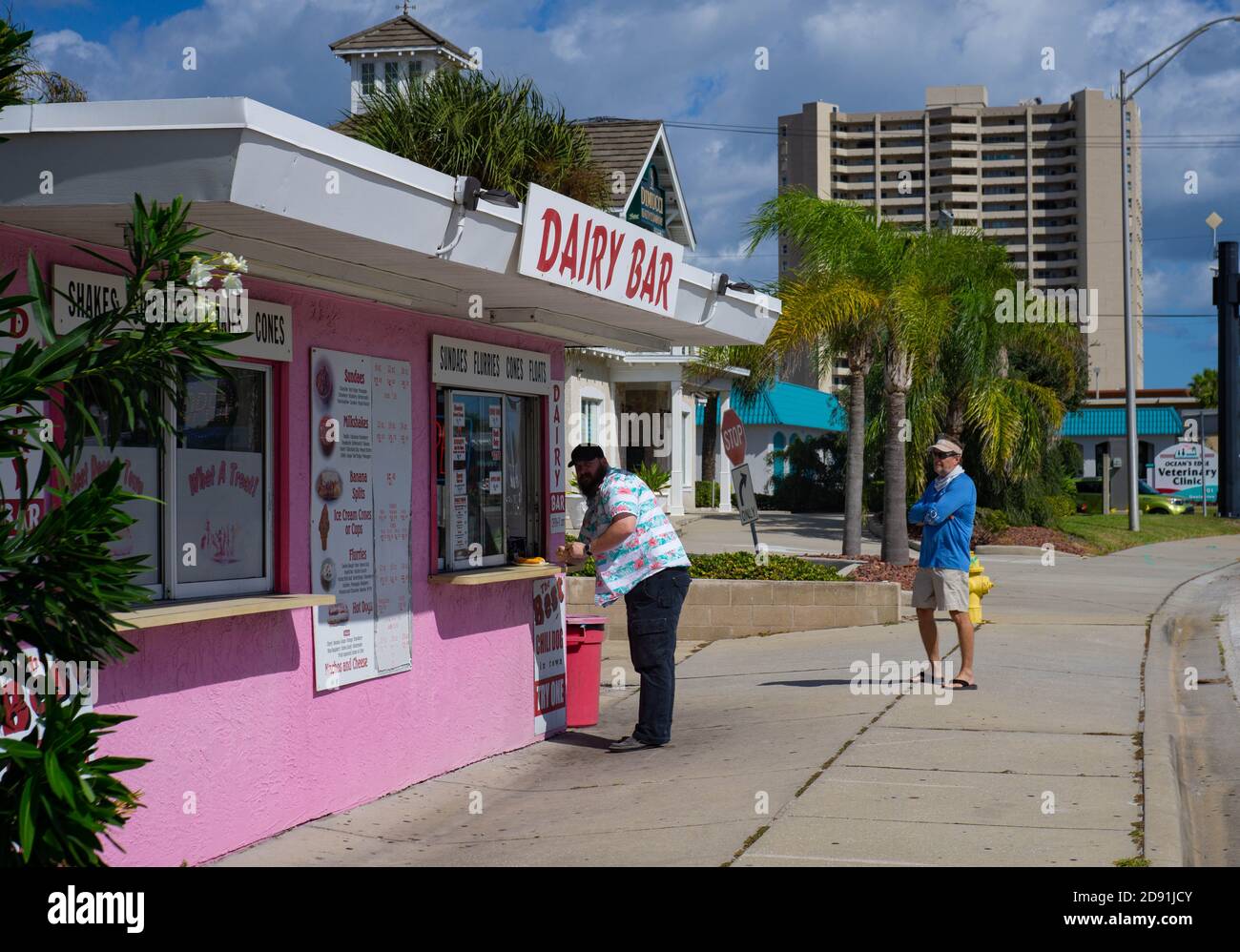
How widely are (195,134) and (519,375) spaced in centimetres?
482

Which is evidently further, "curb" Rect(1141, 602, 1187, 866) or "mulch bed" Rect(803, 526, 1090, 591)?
"mulch bed" Rect(803, 526, 1090, 591)

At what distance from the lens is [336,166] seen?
5.36 m

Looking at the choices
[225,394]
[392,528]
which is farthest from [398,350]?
[225,394]

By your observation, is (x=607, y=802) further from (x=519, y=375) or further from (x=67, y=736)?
(x=67, y=736)

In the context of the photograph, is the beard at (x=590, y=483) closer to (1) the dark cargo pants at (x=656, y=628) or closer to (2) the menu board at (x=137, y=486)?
(1) the dark cargo pants at (x=656, y=628)

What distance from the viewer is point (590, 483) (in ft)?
28.0

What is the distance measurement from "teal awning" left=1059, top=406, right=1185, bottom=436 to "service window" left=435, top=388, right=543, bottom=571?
4902 cm

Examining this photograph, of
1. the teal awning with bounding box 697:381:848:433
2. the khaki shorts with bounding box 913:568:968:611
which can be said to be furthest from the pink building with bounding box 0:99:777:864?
the teal awning with bounding box 697:381:848:433

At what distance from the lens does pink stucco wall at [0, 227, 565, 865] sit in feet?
19.2

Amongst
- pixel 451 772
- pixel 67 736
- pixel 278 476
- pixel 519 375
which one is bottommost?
pixel 451 772

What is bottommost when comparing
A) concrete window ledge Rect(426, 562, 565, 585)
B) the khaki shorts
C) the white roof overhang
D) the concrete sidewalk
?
the concrete sidewalk

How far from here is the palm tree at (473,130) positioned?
24.8 meters

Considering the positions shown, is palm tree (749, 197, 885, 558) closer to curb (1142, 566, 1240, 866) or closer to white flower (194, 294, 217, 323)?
curb (1142, 566, 1240, 866)

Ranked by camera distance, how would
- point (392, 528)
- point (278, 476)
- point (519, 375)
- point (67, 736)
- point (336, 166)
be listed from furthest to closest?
point (519, 375)
point (392, 528)
point (278, 476)
point (336, 166)
point (67, 736)
